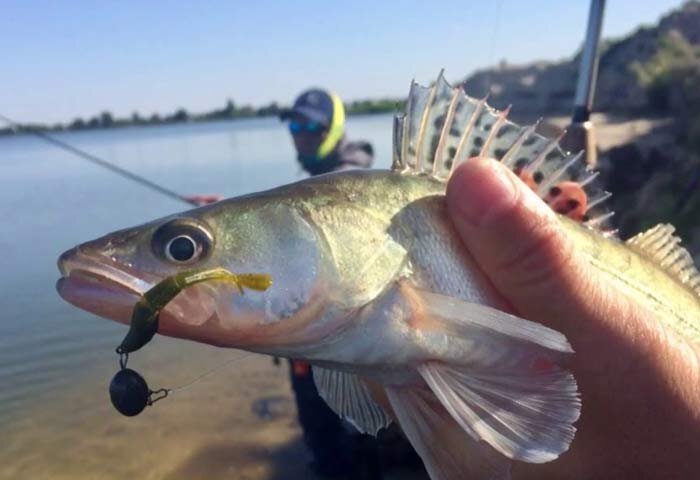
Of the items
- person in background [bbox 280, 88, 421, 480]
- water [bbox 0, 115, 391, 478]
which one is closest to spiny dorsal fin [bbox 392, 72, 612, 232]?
person in background [bbox 280, 88, 421, 480]

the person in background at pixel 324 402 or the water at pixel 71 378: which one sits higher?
the person in background at pixel 324 402

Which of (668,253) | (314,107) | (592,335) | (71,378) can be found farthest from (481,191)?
(71,378)

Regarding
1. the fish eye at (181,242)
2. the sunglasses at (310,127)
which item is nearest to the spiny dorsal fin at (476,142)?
the fish eye at (181,242)

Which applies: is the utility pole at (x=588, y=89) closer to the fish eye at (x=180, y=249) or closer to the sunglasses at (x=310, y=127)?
the sunglasses at (x=310, y=127)

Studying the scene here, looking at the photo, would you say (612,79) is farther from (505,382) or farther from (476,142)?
(505,382)

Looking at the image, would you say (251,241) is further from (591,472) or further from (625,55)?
(625,55)
